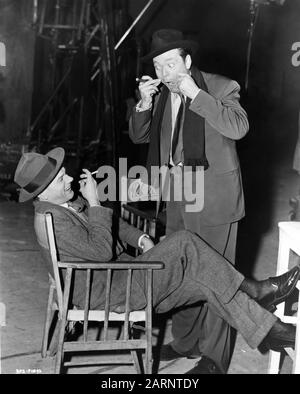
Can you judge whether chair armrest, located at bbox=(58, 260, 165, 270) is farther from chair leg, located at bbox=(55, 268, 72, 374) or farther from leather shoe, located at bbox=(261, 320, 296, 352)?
leather shoe, located at bbox=(261, 320, 296, 352)

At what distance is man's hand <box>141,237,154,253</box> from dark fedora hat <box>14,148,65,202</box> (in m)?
0.63

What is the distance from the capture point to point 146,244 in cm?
309

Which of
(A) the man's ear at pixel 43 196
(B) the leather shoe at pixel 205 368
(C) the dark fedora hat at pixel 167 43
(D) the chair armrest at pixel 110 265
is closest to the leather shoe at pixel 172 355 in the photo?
(B) the leather shoe at pixel 205 368

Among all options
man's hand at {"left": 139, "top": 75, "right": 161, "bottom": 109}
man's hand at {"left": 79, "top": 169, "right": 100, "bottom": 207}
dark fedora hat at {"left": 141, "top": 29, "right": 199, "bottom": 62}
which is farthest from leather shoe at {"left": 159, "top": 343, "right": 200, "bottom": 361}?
dark fedora hat at {"left": 141, "top": 29, "right": 199, "bottom": 62}

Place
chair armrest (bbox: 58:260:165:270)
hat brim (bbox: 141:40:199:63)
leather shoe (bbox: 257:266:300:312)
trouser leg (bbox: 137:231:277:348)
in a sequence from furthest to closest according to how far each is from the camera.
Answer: hat brim (bbox: 141:40:199:63), leather shoe (bbox: 257:266:300:312), trouser leg (bbox: 137:231:277:348), chair armrest (bbox: 58:260:165:270)

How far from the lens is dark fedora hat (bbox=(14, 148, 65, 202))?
2.80 meters

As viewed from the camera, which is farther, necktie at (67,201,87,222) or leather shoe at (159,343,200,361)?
leather shoe at (159,343,200,361)

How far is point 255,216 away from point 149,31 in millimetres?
5173

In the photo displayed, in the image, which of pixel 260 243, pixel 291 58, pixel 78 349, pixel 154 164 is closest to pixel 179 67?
pixel 154 164

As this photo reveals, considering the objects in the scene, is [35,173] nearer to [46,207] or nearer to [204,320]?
[46,207]

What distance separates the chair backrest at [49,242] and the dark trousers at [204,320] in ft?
2.60

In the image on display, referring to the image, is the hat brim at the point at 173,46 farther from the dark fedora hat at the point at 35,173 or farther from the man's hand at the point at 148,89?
the dark fedora hat at the point at 35,173

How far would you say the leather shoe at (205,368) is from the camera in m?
2.93

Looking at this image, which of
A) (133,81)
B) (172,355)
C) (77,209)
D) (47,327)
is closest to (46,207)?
(77,209)
